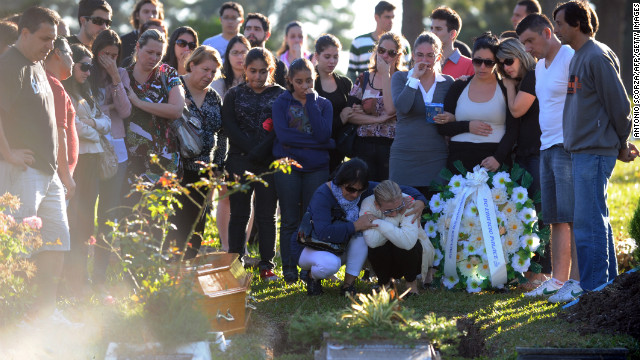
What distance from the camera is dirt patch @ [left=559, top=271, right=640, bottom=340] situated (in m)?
5.96

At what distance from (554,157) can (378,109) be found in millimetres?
1879

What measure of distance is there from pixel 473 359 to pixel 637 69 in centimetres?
520

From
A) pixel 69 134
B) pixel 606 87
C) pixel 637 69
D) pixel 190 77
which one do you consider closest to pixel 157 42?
pixel 190 77

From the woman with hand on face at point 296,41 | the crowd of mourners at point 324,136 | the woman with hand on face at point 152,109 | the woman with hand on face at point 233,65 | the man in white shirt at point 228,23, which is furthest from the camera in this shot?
the woman with hand on face at point 296,41

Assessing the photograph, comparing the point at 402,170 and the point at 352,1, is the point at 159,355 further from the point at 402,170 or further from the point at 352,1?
the point at 352,1

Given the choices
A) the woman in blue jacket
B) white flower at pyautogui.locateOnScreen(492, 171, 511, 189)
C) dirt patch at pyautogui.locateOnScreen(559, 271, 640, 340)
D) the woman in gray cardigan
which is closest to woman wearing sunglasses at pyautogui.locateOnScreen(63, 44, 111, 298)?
the woman in blue jacket

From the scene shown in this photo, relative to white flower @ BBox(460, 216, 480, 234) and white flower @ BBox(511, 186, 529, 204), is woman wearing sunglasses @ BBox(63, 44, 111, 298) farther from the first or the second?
white flower @ BBox(511, 186, 529, 204)

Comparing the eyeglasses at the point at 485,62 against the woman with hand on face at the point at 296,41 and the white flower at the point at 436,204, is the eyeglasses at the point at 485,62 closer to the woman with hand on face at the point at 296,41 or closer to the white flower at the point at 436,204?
the white flower at the point at 436,204

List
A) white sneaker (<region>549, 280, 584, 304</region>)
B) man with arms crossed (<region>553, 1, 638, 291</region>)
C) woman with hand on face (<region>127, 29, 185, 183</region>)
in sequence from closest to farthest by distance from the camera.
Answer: man with arms crossed (<region>553, 1, 638, 291</region>)
white sneaker (<region>549, 280, 584, 304</region>)
woman with hand on face (<region>127, 29, 185, 183</region>)

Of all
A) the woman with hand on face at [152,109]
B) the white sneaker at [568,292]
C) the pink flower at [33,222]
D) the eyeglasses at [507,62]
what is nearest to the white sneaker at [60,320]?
the pink flower at [33,222]

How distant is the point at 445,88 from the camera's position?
26.4ft

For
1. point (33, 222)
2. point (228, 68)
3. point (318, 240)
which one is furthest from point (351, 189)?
point (33, 222)

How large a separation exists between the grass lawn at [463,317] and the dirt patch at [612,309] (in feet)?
0.31

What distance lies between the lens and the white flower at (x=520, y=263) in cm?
763
